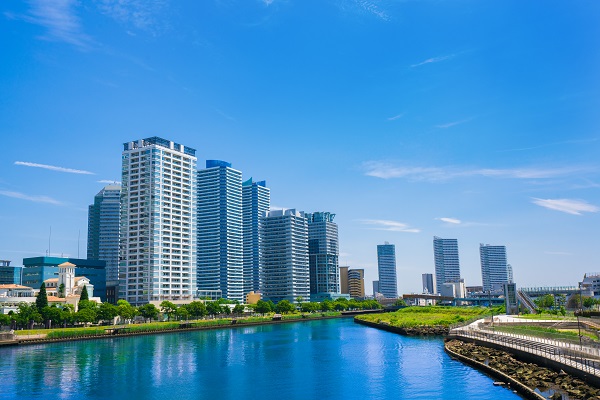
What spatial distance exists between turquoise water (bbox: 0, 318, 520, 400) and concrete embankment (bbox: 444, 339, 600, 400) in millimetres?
1722

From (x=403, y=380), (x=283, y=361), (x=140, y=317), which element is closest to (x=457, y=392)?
(x=403, y=380)

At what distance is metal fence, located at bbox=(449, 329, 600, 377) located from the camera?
169ft

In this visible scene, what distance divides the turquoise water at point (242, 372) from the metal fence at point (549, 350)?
7.43m

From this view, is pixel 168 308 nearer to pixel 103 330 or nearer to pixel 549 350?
pixel 103 330

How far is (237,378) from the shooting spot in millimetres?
70625

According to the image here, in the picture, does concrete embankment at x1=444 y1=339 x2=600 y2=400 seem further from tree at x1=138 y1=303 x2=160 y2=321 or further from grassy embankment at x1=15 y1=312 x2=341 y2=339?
tree at x1=138 y1=303 x2=160 y2=321

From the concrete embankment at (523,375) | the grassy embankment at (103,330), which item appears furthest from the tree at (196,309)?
the concrete embankment at (523,375)

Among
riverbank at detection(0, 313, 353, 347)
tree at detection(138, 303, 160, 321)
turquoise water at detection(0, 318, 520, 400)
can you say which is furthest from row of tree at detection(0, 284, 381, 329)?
turquoise water at detection(0, 318, 520, 400)

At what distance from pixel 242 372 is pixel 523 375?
39.0 m

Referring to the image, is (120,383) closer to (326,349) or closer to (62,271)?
(326,349)

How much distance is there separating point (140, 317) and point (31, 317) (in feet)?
156

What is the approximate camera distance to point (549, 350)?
205ft

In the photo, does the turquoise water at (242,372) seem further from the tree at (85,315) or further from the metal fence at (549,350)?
the tree at (85,315)

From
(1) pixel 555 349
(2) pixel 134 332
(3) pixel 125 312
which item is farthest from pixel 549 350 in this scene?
(3) pixel 125 312
